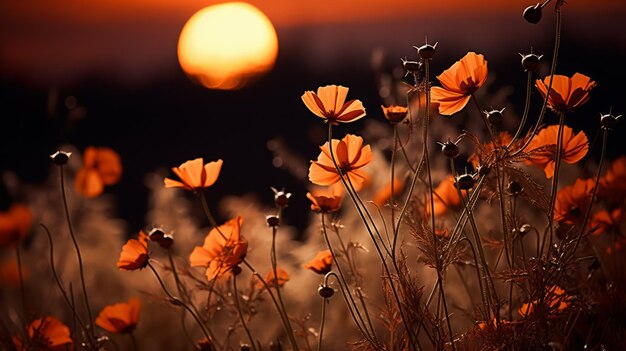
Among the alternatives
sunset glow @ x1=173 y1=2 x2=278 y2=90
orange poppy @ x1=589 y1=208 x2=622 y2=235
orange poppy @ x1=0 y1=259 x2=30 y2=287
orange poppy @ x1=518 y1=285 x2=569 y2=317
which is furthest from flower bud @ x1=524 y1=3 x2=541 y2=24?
sunset glow @ x1=173 y1=2 x2=278 y2=90

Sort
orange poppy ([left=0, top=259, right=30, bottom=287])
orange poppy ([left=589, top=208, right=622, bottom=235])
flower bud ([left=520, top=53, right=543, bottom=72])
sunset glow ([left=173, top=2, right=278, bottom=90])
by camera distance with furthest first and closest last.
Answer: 1. sunset glow ([left=173, top=2, right=278, bottom=90])
2. orange poppy ([left=0, top=259, right=30, bottom=287])
3. orange poppy ([left=589, top=208, right=622, bottom=235])
4. flower bud ([left=520, top=53, right=543, bottom=72])

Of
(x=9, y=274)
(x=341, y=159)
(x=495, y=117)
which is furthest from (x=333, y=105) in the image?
(x=9, y=274)

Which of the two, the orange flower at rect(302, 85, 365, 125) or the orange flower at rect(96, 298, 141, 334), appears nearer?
the orange flower at rect(302, 85, 365, 125)

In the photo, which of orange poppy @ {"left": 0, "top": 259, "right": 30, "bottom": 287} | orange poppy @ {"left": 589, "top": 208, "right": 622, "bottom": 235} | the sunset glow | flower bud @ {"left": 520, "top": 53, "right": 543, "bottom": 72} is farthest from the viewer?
the sunset glow

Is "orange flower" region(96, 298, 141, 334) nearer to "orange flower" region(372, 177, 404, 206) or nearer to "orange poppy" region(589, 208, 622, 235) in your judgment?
"orange flower" region(372, 177, 404, 206)

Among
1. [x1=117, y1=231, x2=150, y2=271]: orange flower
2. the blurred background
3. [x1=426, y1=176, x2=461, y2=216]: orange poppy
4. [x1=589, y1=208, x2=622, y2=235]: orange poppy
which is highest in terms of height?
the blurred background

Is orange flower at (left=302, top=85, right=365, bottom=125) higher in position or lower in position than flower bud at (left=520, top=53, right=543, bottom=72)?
higher

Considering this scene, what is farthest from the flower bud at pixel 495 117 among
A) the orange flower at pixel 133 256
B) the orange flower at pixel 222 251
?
the orange flower at pixel 133 256
